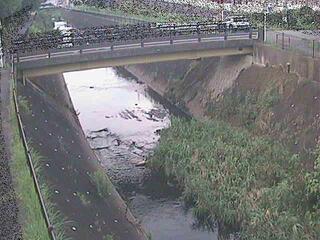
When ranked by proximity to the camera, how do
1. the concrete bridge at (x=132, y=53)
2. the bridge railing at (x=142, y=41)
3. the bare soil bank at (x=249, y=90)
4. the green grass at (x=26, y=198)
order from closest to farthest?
the green grass at (x=26, y=198) < the bare soil bank at (x=249, y=90) < the concrete bridge at (x=132, y=53) < the bridge railing at (x=142, y=41)

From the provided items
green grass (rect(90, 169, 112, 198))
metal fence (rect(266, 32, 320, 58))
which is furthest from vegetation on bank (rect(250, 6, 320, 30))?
green grass (rect(90, 169, 112, 198))

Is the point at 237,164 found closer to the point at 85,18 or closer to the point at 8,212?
the point at 8,212

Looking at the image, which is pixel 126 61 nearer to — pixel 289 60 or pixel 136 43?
pixel 136 43

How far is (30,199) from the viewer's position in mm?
16234

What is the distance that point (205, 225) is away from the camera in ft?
82.3

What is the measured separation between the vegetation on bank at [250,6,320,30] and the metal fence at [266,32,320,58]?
7.39 metres

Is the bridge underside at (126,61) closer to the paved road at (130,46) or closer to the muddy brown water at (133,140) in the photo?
the paved road at (130,46)

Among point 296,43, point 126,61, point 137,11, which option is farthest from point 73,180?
point 137,11

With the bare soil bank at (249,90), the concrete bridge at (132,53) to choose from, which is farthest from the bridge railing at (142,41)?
the bare soil bank at (249,90)

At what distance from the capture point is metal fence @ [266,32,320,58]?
115ft

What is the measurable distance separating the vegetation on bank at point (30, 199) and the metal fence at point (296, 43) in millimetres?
19745

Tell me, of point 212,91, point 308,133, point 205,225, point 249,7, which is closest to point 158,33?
point 212,91

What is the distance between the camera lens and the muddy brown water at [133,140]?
2555cm

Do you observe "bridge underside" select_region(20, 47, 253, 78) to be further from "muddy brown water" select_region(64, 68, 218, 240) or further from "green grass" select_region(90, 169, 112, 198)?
"green grass" select_region(90, 169, 112, 198)
